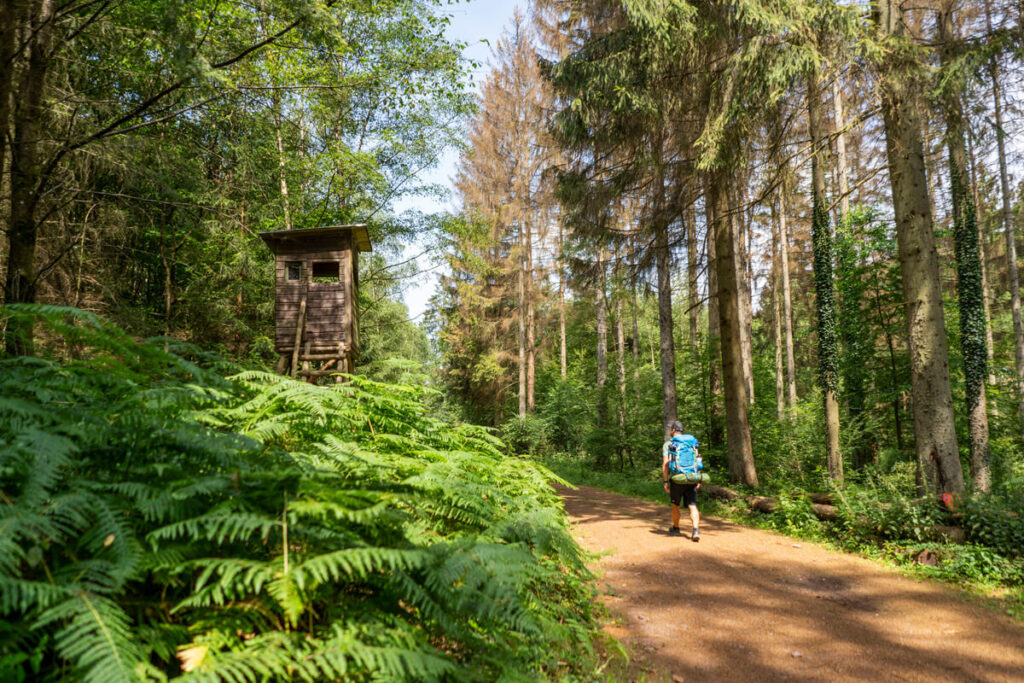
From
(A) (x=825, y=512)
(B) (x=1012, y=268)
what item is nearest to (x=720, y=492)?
(A) (x=825, y=512)

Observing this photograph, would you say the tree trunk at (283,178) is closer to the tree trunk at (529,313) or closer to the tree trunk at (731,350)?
the tree trunk at (529,313)

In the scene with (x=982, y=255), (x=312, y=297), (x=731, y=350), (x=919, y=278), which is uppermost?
(x=982, y=255)

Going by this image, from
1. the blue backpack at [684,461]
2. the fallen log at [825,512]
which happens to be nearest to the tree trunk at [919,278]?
the fallen log at [825,512]

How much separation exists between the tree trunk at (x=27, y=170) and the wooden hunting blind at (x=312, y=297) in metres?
5.67

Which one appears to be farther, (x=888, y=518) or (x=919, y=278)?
(x=919, y=278)

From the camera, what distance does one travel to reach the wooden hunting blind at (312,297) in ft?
37.9

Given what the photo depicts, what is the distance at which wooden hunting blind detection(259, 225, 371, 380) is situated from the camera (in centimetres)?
1155

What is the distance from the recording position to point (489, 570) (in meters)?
1.89

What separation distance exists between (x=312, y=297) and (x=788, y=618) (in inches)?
423

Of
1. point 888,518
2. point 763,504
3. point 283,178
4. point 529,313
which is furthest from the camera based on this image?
point 529,313

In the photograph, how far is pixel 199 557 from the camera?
158cm

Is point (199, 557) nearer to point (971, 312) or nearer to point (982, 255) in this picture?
point (971, 312)

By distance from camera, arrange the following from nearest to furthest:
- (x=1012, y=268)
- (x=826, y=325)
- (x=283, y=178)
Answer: (x=826, y=325)
(x=283, y=178)
(x=1012, y=268)

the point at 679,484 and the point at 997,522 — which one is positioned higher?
the point at 679,484
